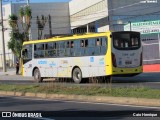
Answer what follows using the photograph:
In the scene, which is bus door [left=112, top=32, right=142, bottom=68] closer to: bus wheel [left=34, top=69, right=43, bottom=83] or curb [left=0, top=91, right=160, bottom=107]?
curb [left=0, top=91, right=160, bottom=107]

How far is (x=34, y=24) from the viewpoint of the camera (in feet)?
273

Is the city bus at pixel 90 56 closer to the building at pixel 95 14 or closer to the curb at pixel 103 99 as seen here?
the curb at pixel 103 99

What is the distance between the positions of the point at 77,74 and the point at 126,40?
13.5ft

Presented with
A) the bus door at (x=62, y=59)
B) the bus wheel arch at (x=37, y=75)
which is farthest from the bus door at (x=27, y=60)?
the bus door at (x=62, y=59)

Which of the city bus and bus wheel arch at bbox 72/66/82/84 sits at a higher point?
the city bus

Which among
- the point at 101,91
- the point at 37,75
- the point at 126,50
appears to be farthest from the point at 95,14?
the point at 101,91

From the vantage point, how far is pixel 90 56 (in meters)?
28.0

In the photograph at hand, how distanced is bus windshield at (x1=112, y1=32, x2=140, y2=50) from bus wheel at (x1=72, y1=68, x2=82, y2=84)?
3.42m

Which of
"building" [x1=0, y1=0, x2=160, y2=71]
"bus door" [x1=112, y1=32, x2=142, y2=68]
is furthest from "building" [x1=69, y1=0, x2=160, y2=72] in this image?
"bus door" [x1=112, y1=32, x2=142, y2=68]

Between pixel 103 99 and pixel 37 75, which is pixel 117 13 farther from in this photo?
pixel 103 99

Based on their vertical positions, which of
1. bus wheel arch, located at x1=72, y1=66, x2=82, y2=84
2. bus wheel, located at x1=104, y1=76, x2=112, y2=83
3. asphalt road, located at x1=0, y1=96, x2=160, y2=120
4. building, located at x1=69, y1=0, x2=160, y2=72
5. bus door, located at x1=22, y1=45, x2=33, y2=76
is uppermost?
building, located at x1=69, y1=0, x2=160, y2=72

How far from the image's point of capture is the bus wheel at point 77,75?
2884 centimetres

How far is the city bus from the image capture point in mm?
26766

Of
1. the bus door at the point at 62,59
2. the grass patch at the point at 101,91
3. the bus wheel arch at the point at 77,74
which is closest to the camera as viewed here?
the grass patch at the point at 101,91
